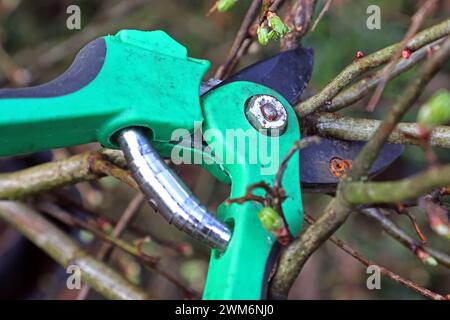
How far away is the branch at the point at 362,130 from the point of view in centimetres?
107

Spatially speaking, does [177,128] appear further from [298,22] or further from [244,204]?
[298,22]

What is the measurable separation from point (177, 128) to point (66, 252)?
25.7 inches

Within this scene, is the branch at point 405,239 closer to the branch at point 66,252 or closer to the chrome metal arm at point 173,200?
the chrome metal arm at point 173,200

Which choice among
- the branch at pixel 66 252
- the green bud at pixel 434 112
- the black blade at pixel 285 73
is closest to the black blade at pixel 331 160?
the black blade at pixel 285 73

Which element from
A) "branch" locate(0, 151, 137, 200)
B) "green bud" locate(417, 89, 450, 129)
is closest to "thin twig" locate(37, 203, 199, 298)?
"branch" locate(0, 151, 137, 200)

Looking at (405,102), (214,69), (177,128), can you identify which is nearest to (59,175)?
(177,128)

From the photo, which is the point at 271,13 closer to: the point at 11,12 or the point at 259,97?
the point at 259,97

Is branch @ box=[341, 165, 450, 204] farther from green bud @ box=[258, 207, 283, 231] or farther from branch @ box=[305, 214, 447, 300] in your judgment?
branch @ box=[305, 214, 447, 300]

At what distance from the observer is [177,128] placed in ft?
3.32

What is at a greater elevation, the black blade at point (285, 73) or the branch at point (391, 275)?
the black blade at point (285, 73)

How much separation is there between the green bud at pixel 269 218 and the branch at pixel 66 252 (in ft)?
1.81

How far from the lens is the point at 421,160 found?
90.2 inches
